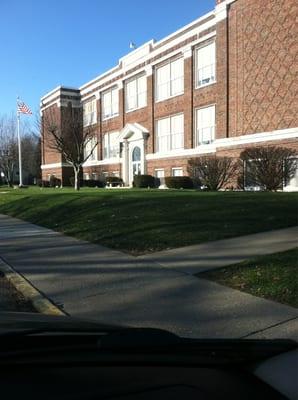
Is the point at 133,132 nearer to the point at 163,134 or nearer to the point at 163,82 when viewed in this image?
the point at 163,134

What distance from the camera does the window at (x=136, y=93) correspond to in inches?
1724

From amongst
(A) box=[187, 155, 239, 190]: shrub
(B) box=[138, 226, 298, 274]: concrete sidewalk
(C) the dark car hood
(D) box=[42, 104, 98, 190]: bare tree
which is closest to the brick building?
(A) box=[187, 155, 239, 190]: shrub

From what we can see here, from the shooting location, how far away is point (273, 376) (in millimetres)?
2252

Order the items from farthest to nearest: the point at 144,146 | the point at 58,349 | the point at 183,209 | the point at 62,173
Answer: the point at 62,173 < the point at 144,146 < the point at 183,209 < the point at 58,349

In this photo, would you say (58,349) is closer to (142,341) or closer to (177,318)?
(142,341)

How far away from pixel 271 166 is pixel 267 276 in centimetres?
A: 1737

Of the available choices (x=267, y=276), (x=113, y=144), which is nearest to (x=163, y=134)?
(x=113, y=144)

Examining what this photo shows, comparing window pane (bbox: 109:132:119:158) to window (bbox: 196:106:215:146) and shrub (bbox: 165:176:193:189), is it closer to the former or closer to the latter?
window (bbox: 196:106:215:146)

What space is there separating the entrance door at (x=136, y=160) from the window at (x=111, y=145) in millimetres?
3478

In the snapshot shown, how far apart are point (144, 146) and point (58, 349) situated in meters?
41.0

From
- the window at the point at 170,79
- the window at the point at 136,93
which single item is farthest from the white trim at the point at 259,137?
the window at the point at 136,93

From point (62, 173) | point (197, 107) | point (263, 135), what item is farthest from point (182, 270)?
point (62, 173)

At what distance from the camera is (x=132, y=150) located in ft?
149

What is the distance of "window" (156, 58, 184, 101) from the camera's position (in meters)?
38.4
